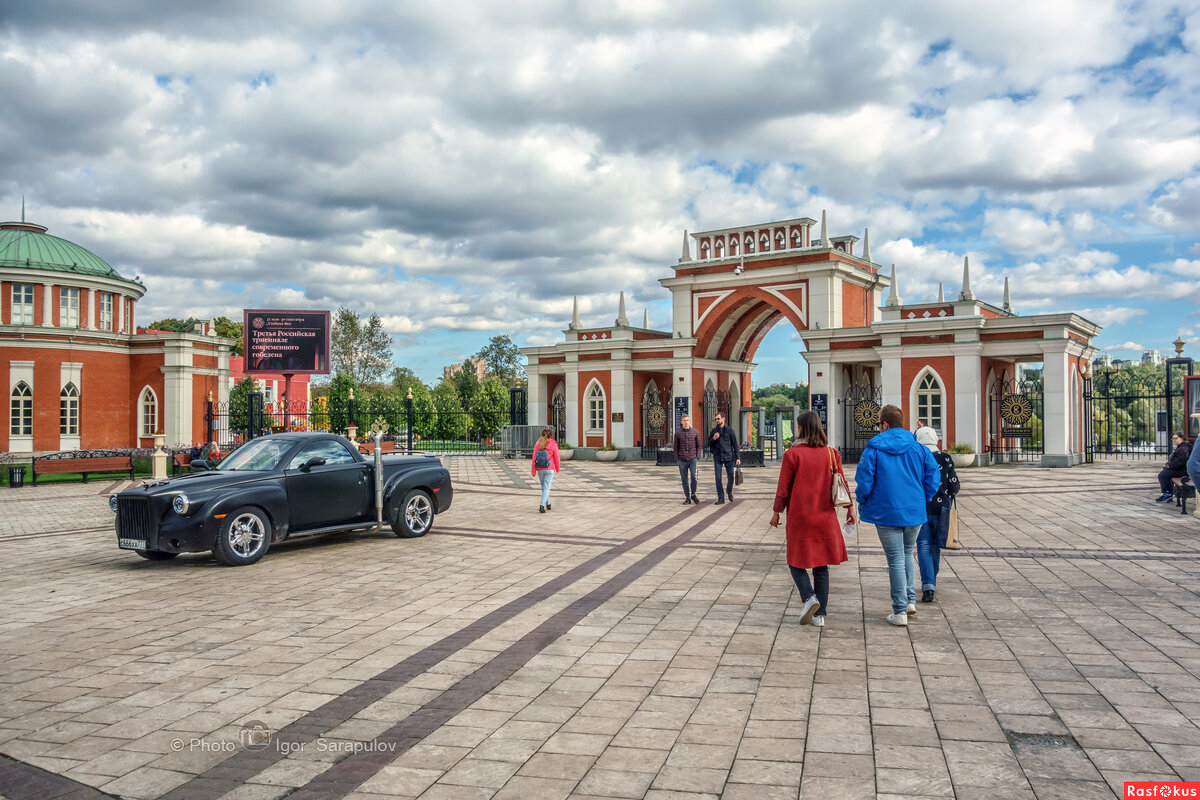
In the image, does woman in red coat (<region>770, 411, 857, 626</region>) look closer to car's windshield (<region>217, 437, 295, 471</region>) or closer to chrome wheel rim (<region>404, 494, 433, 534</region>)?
chrome wheel rim (<region>404, 494, 433, 534</region>)

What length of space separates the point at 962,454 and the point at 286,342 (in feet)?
72.0

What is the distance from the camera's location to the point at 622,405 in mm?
32062

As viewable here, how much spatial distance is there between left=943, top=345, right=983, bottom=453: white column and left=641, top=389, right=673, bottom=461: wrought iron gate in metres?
10.9

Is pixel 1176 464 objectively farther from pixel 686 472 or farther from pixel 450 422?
pixel 450 422

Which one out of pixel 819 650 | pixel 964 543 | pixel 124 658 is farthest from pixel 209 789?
pixel 964 543

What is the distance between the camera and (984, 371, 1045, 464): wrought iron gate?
26062 mm

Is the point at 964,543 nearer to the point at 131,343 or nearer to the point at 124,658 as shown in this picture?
the point at 124,658

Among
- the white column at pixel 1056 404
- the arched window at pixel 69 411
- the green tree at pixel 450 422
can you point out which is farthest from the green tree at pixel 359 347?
the white column at pixel 1056 404

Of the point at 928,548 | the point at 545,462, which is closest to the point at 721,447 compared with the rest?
the point at 545,462

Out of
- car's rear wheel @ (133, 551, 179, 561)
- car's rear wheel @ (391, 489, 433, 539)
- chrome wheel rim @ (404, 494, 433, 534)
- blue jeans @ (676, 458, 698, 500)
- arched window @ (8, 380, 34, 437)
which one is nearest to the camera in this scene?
car's rear wheel @ (133, 551, 179, 561)

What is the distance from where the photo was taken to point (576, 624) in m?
6.64

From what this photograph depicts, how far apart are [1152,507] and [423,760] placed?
14577 millimetres

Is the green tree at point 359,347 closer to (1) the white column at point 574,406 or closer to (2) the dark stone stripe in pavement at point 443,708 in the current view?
(1) the white column at point 574,406

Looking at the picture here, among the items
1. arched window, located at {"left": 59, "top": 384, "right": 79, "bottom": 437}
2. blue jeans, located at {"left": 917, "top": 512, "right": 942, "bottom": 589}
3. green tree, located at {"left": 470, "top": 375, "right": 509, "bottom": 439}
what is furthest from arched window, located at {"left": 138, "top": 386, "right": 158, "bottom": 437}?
blue jeans, located at {"left": 917, "top": 512, "right": 942, "bottom": 589}
